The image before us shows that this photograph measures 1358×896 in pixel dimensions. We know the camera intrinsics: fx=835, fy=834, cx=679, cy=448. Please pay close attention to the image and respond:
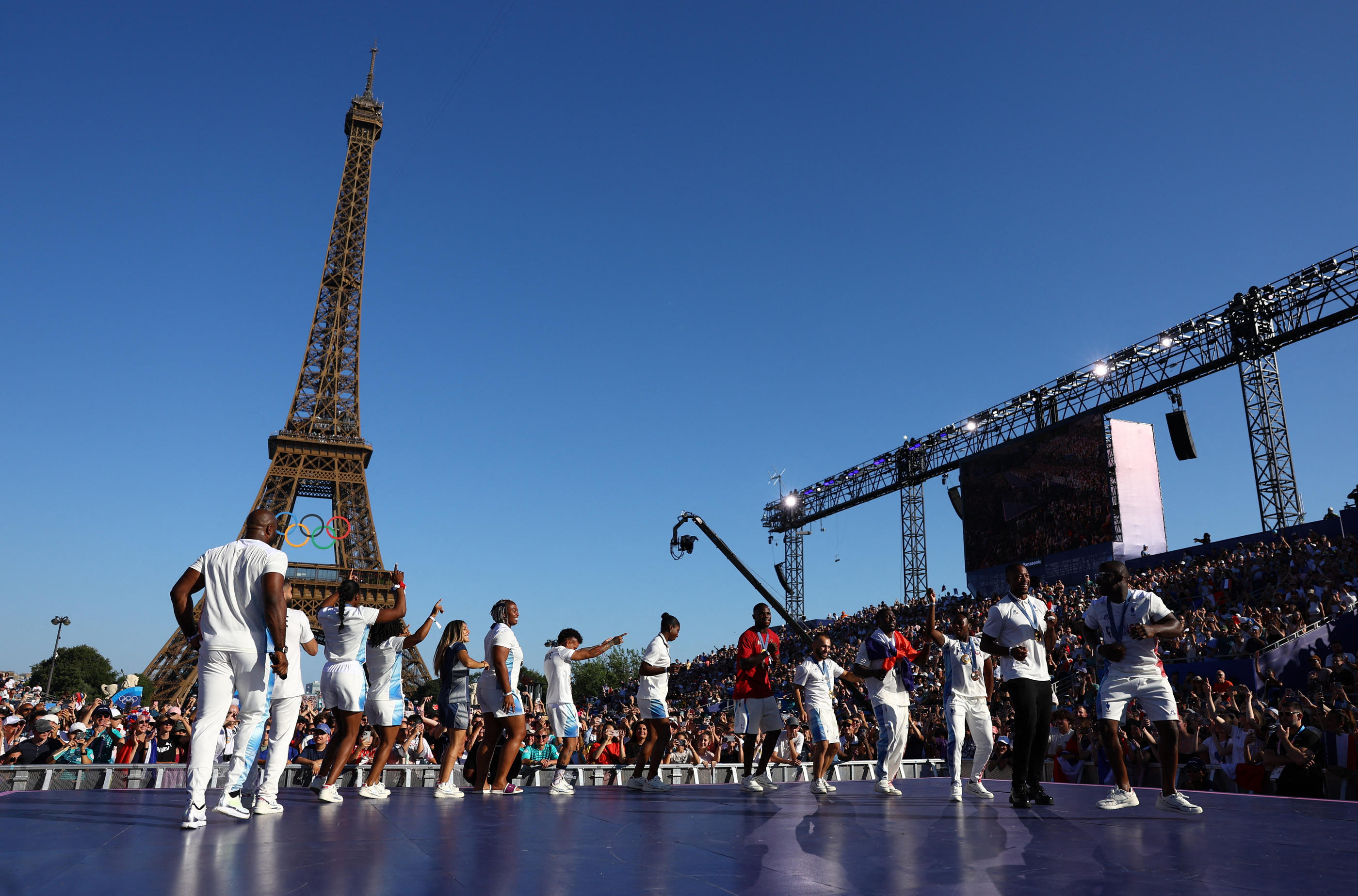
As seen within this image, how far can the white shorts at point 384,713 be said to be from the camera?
6426 mm

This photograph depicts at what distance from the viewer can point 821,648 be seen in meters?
7.47

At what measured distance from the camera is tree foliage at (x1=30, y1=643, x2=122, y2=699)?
66.4 metres

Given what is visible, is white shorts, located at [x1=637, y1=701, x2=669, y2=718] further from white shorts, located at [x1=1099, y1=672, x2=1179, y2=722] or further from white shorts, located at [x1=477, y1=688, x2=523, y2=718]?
white shorts, located at [x1=1099, y1=672, x2=1179, y2=722]

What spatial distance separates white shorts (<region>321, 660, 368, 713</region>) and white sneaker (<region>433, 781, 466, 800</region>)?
113 centimetres

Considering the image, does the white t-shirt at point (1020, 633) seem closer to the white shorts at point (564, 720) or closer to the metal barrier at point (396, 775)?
the white shorts at point (564, 720)

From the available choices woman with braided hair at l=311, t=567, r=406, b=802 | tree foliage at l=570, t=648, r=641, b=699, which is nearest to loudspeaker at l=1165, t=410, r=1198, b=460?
woman with braided hair at l=311, t=567, r=406, b=802

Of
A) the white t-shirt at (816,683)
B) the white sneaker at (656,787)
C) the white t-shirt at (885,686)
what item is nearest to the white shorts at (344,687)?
the white sneaker at (656,787)

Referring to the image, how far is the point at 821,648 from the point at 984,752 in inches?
60.9

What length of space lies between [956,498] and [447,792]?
29095 millimetres

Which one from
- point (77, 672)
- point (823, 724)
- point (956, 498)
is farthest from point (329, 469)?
point (77, 672)

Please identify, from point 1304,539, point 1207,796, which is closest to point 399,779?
point 1207,796

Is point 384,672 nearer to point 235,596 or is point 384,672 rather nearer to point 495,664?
point 495,664

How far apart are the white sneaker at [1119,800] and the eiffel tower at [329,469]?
105 ft

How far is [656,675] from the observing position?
7684mm
